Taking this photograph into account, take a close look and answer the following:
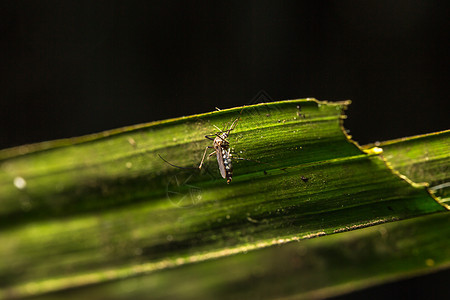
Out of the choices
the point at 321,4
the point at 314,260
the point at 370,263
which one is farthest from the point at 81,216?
the point at 321,4

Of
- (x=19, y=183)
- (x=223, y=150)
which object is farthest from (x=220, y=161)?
(x=19, y=183)

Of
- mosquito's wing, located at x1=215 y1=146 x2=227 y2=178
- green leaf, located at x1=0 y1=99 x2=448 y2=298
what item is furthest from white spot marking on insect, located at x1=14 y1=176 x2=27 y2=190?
mosquito's wing, located at x1=215 y1=146 x2=227 y2=178

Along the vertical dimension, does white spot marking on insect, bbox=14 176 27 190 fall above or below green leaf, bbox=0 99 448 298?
above

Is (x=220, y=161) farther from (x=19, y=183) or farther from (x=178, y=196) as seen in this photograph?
(x=19, y=183)

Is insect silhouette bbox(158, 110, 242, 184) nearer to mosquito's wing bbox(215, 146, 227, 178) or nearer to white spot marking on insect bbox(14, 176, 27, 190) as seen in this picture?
mosquito's wing bbox(215, 146, 227, 178)

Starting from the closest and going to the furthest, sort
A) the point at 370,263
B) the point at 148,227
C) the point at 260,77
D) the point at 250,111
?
the point at 250,111 < the point at 148,227 < the point at 370,263 < the point at 260,77

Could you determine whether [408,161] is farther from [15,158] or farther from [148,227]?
[15,158]

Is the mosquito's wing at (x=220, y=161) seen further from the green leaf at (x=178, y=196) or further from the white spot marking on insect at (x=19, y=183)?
the white spot marking on insect at (x=19, y=183)
